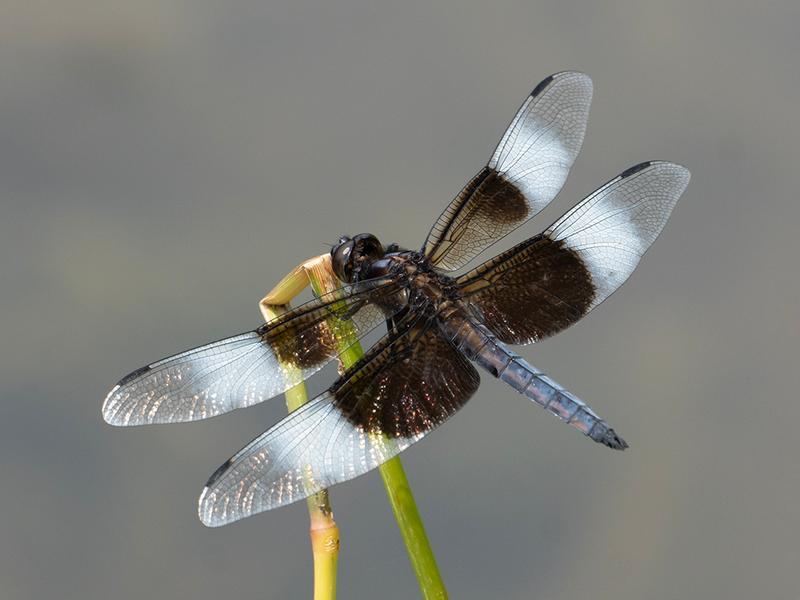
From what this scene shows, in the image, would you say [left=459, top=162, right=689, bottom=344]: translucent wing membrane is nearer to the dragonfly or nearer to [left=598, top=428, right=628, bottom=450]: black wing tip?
the dragonfly

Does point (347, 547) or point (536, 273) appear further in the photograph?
point (347, 547)

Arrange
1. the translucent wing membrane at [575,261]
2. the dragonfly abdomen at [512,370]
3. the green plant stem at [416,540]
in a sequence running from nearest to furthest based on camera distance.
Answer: the green plant stem at [416,540]
the dragonfly abdomen at [512,370]
the translucent wing membrane at [575,261]

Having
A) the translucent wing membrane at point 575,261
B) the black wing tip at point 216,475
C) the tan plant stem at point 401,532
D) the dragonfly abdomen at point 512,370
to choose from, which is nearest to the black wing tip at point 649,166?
the translucent wing membrane at point 575,261

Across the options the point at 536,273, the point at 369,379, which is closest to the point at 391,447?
the point at 369,379

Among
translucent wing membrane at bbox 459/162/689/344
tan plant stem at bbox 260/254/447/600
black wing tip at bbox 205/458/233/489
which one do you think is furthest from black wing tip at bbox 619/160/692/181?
black wing tip at bbox 205/458/233/489

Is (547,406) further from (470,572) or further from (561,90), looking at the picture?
(470,572)

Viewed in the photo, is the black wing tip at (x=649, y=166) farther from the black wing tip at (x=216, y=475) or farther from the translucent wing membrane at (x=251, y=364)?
the black wing tip at (x=216, y=475)
